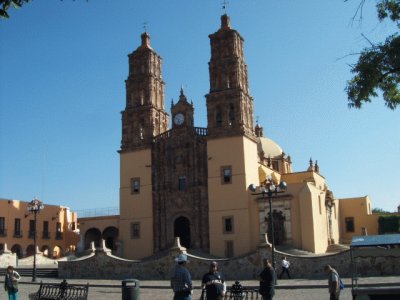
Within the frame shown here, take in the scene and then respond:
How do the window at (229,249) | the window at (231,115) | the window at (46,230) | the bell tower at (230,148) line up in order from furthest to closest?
the window at (46,230), the window at (231,115), the bell tower at (230,148), the window at (229,249)

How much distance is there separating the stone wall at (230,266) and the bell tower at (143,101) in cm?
1134

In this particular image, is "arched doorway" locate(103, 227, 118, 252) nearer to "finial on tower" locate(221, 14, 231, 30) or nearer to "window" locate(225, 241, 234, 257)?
"window" locate(225, 241, 234, 257)

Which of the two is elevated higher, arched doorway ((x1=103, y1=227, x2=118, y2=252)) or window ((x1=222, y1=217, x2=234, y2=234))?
window ((x1=222, y1=217, x2=234, y2=234))

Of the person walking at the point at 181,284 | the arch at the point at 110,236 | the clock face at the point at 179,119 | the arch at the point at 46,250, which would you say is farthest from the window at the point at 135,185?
the person walking at the point at 181,284

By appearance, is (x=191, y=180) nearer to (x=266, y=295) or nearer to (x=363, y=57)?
(x=266, y=295)

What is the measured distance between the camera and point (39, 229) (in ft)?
166

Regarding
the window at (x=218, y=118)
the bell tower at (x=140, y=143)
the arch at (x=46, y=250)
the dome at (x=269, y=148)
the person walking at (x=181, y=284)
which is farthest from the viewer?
the dome at (x=269, y=148)

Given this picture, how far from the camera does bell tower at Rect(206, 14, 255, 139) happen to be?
38.9 metres

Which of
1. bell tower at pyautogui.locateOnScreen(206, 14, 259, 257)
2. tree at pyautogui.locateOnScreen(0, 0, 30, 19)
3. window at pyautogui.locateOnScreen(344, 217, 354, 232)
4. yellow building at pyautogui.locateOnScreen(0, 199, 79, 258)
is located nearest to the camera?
tree at pyautogui.locateOnScreen(0, 0, 30, 19)

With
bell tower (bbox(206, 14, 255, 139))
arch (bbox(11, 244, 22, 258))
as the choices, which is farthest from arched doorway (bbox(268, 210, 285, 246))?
arch (bbox(11, 244, 22, 258))

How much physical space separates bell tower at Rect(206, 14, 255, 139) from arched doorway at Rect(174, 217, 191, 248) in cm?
683

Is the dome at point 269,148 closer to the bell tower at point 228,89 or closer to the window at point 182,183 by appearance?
the bell tower at point 228,89

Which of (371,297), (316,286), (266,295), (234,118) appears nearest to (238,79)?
(234,118)

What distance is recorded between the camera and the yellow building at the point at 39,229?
47556 millimetres
